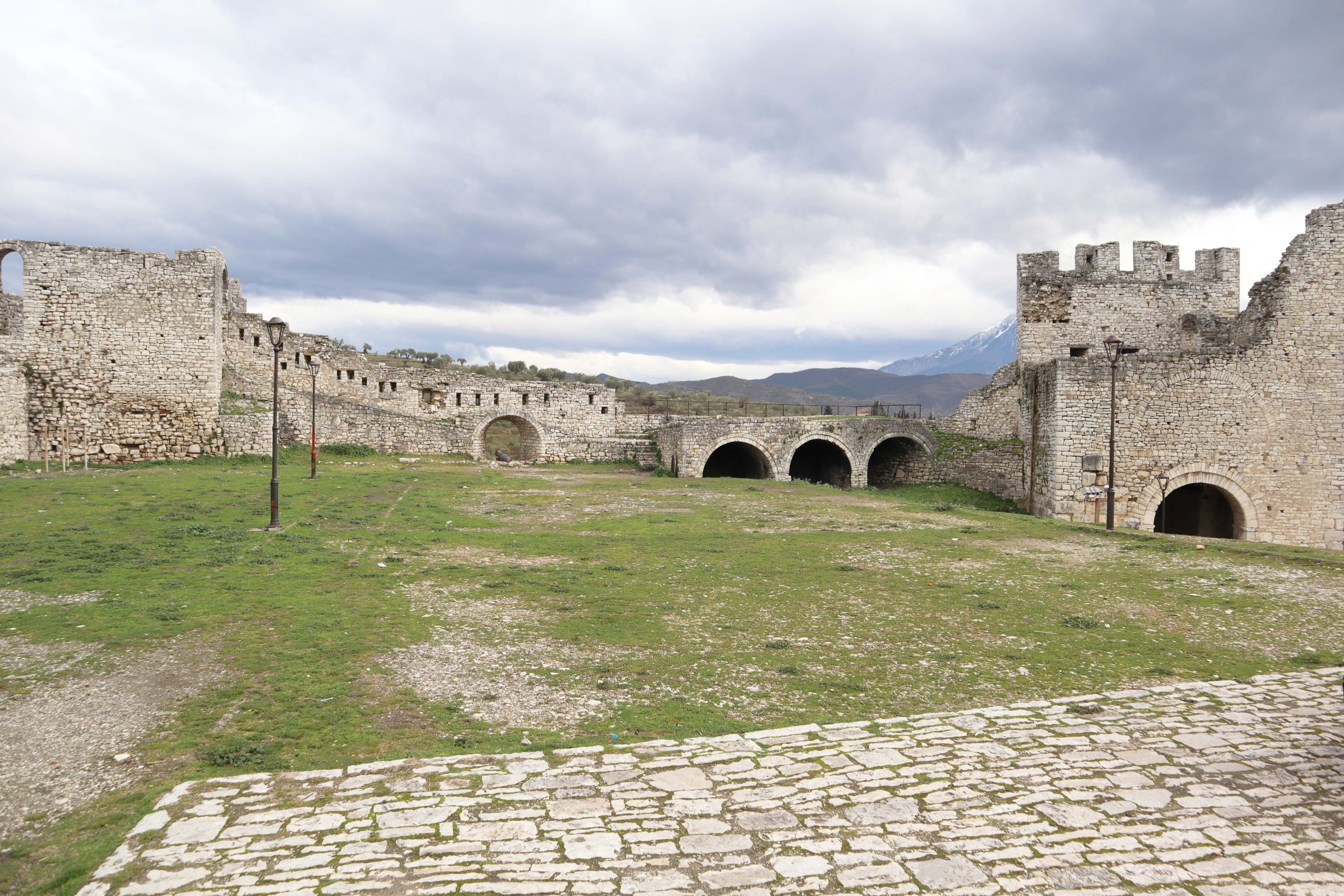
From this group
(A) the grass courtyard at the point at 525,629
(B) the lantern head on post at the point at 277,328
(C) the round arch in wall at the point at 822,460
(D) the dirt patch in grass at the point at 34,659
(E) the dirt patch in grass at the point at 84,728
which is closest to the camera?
(E) the dirt patch in grass at the point at 84,728

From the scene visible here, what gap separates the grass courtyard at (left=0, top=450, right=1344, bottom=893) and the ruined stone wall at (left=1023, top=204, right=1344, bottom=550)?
8260 millimetres

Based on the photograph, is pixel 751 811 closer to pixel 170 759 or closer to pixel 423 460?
pixel 170 759

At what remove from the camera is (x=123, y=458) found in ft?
87.7

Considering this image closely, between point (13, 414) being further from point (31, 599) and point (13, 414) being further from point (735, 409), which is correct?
point (735, 409)

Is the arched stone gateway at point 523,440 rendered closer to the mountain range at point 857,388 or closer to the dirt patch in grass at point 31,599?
the dirt patch in grass at point 31,599

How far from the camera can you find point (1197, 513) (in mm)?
27500

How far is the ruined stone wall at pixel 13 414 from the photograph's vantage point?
77.4ft

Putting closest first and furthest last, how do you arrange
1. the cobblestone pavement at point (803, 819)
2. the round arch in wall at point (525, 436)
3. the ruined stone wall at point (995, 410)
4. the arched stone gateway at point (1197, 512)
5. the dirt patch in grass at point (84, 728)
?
the cobblestone pavement at point (803, 819)
the dirt patch in grass at point (84, 728)
the arched stone gateway at point (1197, 512)
the ruined stone wall at point (995, 410)
the round arch in wall at point (525, 436)

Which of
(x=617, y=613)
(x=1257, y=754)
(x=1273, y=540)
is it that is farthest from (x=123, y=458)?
(x=1273, y=540)

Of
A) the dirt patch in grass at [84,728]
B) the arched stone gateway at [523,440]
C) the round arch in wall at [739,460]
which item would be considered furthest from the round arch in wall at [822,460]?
the dirt patch in grass at [84,728]

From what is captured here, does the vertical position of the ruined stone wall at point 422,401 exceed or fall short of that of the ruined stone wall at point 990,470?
it exceeds it

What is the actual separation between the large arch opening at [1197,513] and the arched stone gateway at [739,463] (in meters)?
15.6

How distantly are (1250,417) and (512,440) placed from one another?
134ft

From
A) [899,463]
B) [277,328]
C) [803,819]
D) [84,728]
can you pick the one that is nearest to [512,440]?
[899,463]
